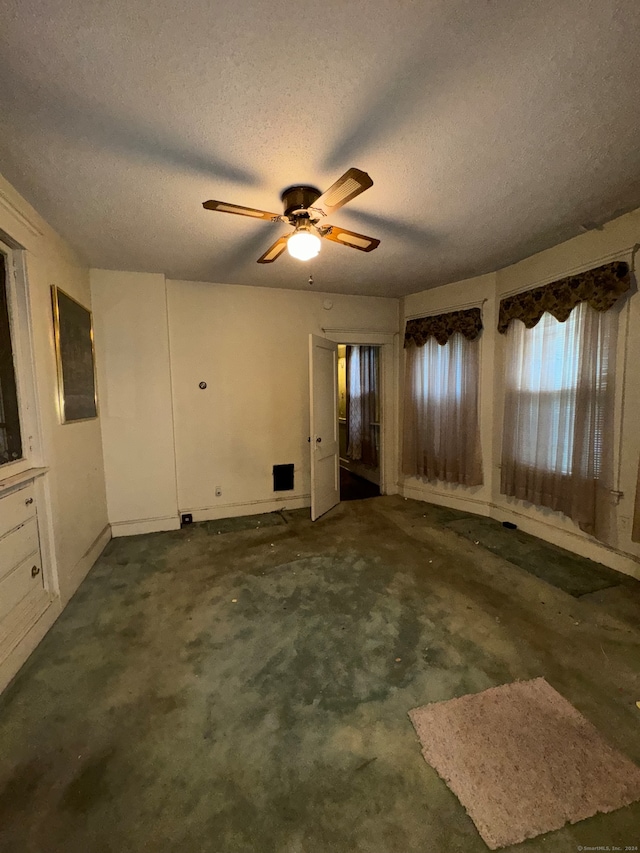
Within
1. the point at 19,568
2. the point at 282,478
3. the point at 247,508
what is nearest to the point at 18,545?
the point at 19,568

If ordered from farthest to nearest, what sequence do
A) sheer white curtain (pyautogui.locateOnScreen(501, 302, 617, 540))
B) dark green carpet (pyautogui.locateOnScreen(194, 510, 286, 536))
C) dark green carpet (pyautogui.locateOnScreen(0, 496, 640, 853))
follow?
dark green carpet (pyautogui.locateOnScreen(194, 510, 286, 536)) < sheer white curtain (pyautogui.locateOnScreen(501, 302, 617, 540)) < dark green carpet (pyautogui.locateOnScreen(0, 496, 640, 853))

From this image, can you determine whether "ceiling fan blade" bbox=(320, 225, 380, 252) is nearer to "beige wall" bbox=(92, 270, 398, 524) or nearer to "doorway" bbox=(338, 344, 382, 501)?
"beige wall" bbox=(92, 270, 398, 524)

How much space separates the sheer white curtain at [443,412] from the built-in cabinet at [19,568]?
11.8 ft

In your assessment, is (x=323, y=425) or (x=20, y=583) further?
(x=323, y=425)

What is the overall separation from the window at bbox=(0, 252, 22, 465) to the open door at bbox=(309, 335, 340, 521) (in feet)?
7.39

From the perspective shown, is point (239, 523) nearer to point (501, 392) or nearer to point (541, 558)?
point (541, 558)

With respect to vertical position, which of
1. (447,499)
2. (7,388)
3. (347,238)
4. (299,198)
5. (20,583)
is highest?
(299,198)

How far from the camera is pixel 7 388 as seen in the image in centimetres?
199

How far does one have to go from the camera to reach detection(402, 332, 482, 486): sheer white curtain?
368 centimetres

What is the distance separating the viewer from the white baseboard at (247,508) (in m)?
3.78

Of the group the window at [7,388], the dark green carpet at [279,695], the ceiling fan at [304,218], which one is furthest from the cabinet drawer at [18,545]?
the ceiling fan at [304,218]

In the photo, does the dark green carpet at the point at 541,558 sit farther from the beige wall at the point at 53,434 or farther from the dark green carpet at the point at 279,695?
the beige wall at the point at 53,434

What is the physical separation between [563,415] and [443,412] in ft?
4.02

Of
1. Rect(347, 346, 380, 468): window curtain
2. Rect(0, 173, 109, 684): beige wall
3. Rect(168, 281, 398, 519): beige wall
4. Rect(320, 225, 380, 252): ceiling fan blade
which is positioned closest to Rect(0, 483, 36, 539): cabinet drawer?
Rect(0, 173, 109, 684): beige wall
